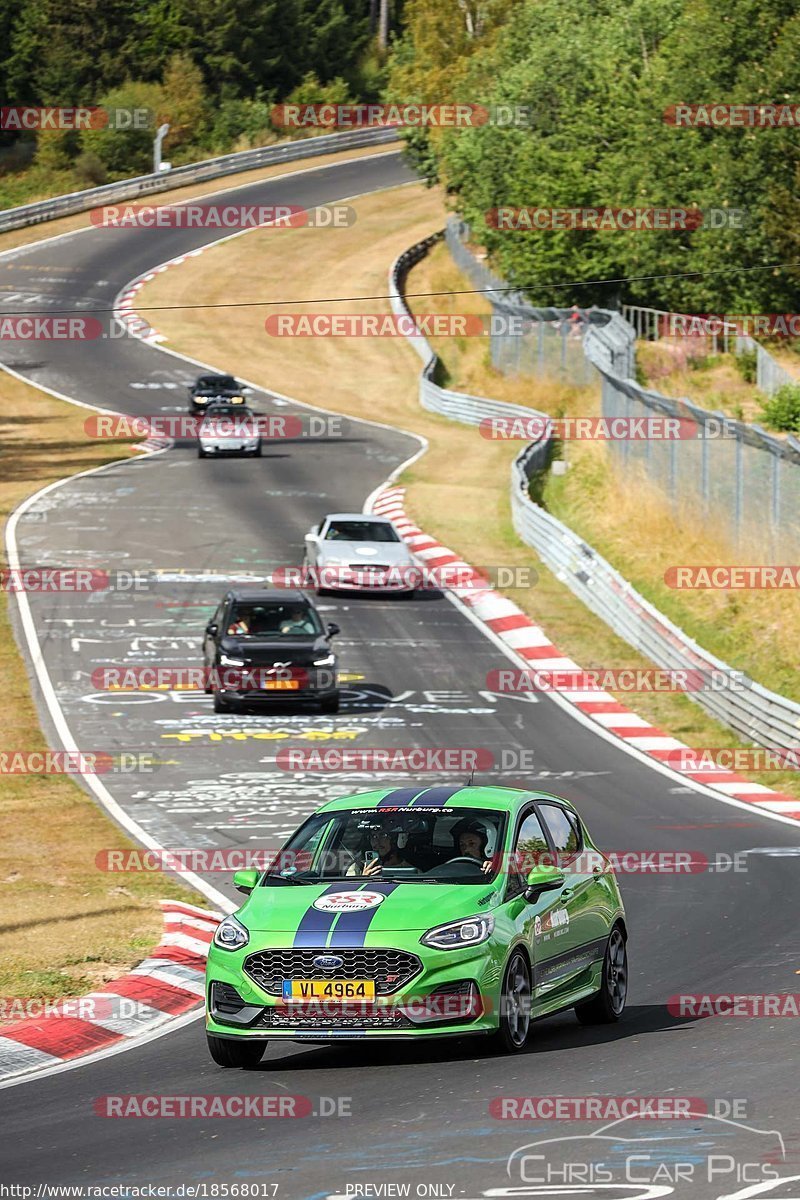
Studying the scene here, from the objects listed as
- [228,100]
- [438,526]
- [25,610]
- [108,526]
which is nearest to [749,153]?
[438,526]

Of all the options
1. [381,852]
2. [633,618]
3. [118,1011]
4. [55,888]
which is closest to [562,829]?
[381,852]

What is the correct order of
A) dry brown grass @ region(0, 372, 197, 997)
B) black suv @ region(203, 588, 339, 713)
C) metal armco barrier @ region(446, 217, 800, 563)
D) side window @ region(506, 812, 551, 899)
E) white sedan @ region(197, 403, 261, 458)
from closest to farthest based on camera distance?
1. side window @ region(506, 812, 551, 899)
2. dry brown grass @ region(0, 372, 197, 997)
3. black suv @ region(203, 588, 339, 713)
4. metal armco barrier @ region(446, 217, 800, 563)
5. white sedan @ region(197, 403, 261, 458)

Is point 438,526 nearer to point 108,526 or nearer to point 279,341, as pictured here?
point 108,526

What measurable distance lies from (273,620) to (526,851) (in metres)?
18.1

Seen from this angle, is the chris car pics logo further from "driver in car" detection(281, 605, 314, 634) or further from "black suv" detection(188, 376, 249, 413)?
"black suv" detection(188, 376, 249, 413)

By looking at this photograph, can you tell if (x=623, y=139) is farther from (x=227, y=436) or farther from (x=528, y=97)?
(x=227, y=436)

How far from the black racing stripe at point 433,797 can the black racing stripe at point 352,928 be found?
1.24 m

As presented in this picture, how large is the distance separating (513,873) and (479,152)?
59689mm

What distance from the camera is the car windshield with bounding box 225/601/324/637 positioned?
2948 centimetres

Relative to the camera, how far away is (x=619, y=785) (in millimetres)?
24297

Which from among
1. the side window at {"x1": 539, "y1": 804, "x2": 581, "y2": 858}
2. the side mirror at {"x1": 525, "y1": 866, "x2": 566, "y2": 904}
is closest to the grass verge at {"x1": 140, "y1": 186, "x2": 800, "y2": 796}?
the side window at {"x1": 539, "y1": 804, "x2": 581, "y2": 858}

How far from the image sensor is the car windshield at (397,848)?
38.2 ft

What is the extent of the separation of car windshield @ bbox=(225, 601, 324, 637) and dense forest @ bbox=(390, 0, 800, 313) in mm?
22550

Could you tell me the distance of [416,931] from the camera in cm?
1080
